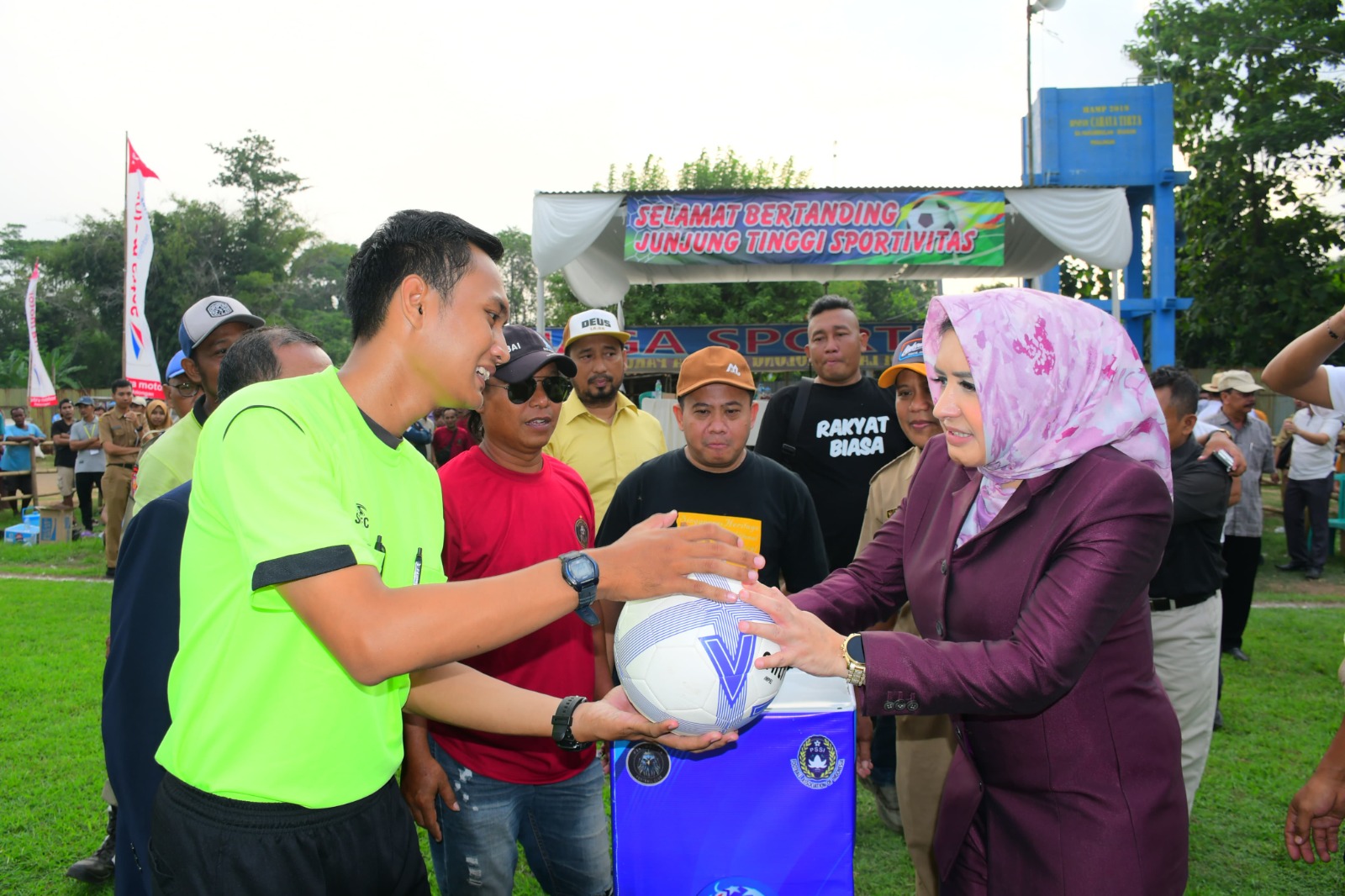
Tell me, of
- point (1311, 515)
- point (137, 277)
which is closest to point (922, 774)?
point (1311, 515)

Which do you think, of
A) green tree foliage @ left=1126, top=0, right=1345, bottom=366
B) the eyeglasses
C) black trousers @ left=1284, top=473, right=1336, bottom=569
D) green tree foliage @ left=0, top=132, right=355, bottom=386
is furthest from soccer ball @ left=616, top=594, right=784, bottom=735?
green tree foliage @ left=0, top=132, right=355, bottom=386

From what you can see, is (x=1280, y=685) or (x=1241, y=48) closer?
(x=1280, y=685)

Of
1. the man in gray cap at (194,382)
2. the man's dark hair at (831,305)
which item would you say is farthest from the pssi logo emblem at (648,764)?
the man's dark hair at (831,305)

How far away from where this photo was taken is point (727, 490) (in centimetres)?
368

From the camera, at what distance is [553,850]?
289 cm

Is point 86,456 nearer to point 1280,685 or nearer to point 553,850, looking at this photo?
point 553,850

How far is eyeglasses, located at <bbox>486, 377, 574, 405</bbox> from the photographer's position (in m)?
3.12

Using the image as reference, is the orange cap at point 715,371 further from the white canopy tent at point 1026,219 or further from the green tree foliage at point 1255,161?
the green tree foliage at point 1255,161

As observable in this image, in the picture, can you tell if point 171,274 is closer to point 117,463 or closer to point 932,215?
point 117,463

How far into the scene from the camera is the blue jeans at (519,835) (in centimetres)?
274

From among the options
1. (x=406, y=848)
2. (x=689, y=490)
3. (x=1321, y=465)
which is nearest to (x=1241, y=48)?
(x=1321, y=465)

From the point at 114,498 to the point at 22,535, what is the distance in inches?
133

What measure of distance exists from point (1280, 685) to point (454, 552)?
7.09 metres

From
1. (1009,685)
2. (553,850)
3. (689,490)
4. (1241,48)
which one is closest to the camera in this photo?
(1009,685)
